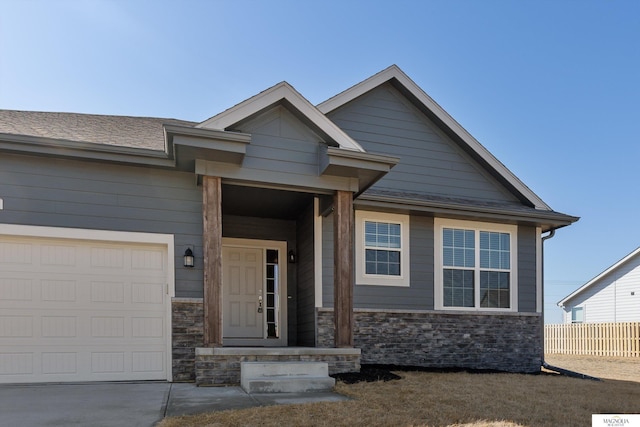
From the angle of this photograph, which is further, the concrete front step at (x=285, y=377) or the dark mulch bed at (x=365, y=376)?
the dark mulch bed at (x=365, y=376)

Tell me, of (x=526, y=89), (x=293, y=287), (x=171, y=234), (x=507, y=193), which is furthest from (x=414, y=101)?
(x=526, y=89)

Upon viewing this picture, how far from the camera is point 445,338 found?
977 centimetres

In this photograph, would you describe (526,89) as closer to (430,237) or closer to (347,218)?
(430,237)

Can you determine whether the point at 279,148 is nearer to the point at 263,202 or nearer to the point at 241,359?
the point at 263,202

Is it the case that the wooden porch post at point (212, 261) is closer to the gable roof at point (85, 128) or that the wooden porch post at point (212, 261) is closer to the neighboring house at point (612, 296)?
the gable roof at point (85, 128)

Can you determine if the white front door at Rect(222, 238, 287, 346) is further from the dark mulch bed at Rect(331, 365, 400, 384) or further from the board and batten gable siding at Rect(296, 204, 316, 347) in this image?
the dark mulch bed at Rect(331, 365, 400, 384)

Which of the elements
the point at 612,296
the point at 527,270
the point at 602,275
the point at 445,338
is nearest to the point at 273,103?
the point at 445,338

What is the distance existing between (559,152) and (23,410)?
29.3 metres

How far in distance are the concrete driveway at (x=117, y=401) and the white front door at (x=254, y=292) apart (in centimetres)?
306

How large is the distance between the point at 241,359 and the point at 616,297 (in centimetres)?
2267

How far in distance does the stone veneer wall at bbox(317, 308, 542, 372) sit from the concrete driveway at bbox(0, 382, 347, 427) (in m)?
2.71

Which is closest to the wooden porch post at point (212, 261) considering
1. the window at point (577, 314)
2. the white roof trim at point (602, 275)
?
the white roof trim at point (602, 275)

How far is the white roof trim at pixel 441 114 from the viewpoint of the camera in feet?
34.0

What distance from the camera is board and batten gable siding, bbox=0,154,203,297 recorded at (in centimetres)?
704
